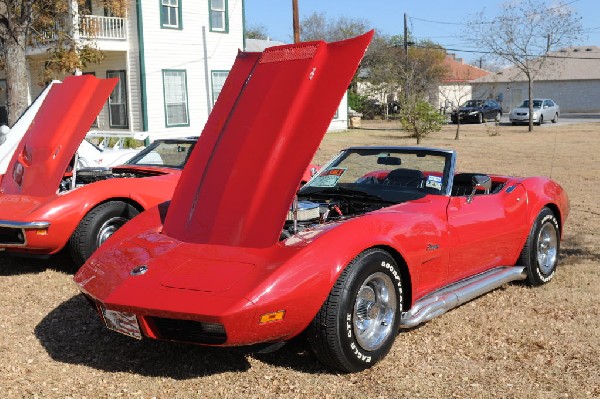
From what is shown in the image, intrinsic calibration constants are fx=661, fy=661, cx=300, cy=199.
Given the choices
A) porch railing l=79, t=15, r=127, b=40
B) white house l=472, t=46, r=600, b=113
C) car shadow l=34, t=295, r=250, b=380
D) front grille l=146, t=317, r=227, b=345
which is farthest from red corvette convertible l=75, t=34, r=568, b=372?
white house l=472, t=46, r=600, b=113

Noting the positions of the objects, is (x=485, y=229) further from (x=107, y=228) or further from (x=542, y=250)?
(x=107, y=228)

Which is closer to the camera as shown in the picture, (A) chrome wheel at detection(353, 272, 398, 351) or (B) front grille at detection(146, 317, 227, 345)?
(B) front grille at detection(146, 317, 227, 345)

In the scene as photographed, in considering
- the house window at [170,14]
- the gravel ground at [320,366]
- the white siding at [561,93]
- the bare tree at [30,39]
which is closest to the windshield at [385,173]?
the gravel ground at [320,366]

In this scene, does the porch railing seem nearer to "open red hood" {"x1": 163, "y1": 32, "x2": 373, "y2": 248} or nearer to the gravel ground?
the gravel ground

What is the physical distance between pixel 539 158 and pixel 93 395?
17035 millimetres

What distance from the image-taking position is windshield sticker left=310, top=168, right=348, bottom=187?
17.9ft

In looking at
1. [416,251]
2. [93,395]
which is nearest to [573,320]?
[416,251]

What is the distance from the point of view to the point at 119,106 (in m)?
22.4

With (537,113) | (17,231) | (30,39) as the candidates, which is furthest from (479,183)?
(537,113)

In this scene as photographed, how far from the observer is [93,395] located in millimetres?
3727

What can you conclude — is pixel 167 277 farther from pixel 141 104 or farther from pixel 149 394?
pixel 141 104

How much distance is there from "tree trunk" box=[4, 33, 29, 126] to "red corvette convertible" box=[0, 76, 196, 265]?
750 cm

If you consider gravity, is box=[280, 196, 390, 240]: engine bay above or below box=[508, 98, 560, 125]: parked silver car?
below

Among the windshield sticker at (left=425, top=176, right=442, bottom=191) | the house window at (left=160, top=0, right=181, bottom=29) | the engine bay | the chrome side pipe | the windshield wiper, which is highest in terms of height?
the house window at (left=160, top=0, right=181, bottom=29)
